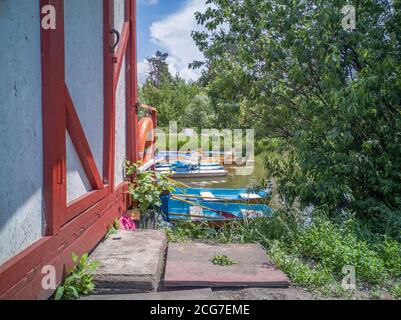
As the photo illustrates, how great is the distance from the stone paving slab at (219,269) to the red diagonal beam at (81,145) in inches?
36.7

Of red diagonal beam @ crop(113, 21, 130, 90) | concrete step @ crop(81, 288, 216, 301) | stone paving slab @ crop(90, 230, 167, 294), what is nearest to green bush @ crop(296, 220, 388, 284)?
concrete step @ crop(81, 288, 216, 301)

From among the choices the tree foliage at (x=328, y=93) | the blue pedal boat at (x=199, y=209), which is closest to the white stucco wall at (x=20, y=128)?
the tree foliage at (x=328, y=93)

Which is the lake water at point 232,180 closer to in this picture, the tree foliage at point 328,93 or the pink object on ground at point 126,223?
the tree foliage at point 328,93

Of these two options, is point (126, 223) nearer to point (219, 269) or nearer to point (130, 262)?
point (130, 262)

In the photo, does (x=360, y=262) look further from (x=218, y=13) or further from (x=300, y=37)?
(x=218, y=13)

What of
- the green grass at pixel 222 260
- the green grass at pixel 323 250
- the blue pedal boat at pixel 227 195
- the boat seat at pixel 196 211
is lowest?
the boat seat at pixel 196 211

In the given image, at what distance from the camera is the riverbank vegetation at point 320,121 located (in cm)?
352

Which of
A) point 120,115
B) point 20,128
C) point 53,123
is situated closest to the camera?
point 20,128

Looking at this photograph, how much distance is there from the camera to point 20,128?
6.41ft

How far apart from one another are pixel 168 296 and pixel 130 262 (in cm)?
52

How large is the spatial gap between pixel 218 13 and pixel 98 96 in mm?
3254

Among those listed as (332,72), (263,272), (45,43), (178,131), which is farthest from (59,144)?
(178,131)

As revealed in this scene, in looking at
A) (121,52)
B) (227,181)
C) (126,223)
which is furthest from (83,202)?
(227,181)

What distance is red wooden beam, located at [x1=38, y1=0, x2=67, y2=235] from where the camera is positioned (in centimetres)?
218
